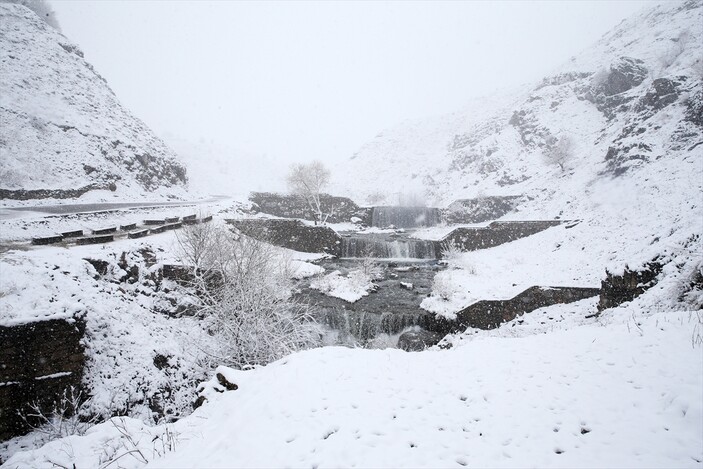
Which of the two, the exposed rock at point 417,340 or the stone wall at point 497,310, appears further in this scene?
the stone wall at point 497,310

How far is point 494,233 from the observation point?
25516 mm

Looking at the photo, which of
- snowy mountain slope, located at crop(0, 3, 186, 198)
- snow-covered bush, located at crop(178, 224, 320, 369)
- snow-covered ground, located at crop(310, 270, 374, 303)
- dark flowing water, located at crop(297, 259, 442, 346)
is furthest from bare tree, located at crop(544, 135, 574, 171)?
snowy mountain slope, located at crop(0, 3, 186, 198)

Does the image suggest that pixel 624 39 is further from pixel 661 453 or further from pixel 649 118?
Answer: pixel 661 453

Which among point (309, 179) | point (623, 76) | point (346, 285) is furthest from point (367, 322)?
point (623, 76)

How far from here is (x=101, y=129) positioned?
29266 millimetres

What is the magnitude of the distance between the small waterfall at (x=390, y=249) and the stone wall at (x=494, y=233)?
149cm

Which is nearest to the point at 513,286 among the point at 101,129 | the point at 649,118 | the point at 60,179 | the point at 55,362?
the point at 55,362

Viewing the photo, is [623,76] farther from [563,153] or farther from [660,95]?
[563,153]

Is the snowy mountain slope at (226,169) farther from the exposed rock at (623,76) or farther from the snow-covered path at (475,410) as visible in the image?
the exposed rock at (623,76)

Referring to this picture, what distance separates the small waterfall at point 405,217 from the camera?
38.4 meters

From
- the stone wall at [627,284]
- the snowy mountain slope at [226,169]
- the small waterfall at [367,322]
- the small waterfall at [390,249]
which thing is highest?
the snowy mountain slope at [226,169]

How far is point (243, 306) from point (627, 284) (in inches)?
552

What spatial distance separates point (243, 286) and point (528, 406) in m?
9.95

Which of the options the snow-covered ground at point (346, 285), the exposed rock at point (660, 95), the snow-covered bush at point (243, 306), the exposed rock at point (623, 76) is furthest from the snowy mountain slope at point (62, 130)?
the exposed rock at point (623, 76)
